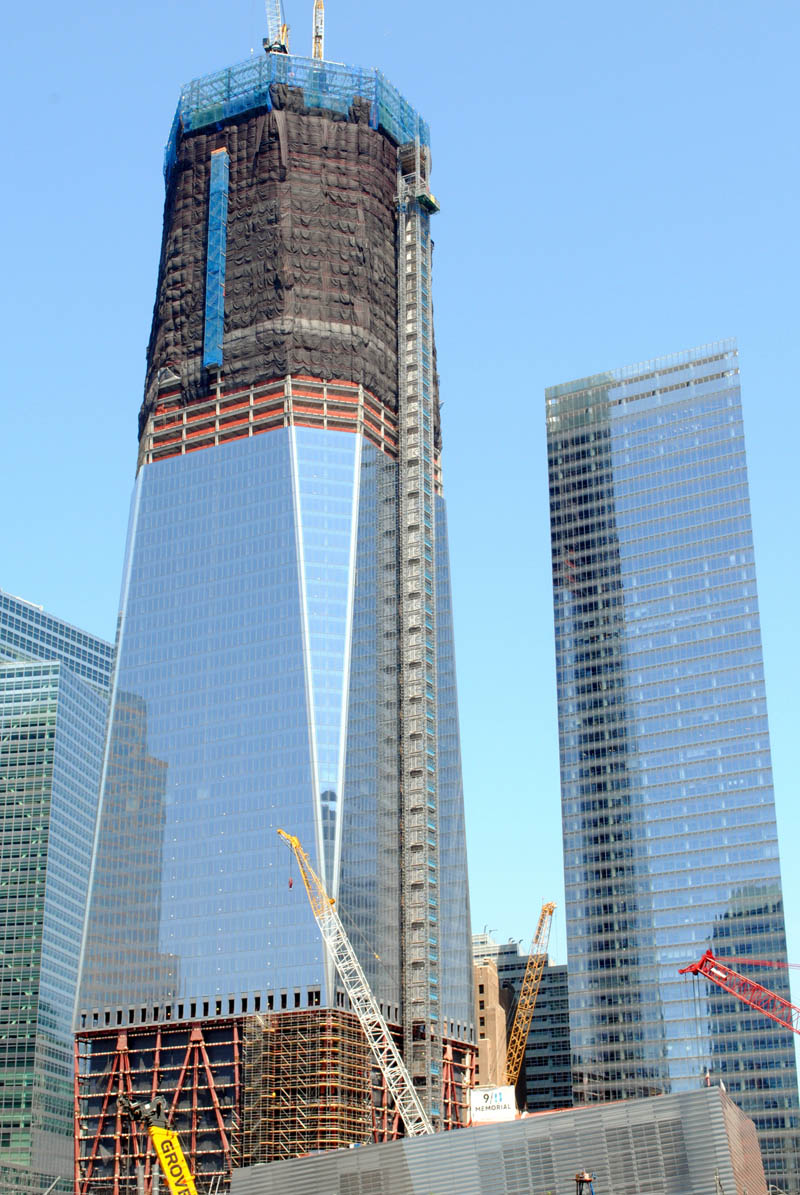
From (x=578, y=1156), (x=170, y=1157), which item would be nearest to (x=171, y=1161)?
(x=170, y=1157)

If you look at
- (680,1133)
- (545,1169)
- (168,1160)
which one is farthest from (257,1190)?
(168,1160)

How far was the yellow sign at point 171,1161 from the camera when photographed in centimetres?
11694

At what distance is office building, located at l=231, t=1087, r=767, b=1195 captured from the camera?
6388 inches

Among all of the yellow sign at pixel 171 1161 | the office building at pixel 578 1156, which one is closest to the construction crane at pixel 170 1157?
the yellow sign at pixel 171 1161

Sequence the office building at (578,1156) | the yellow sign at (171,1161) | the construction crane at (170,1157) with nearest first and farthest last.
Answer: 1. the construction crane at (170,1157)
2. the yellow sign at (171,1161)
3. the office building at (578,1156)

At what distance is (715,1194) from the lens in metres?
159

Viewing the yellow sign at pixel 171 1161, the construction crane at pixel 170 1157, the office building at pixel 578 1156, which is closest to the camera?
the construction crane at pixel 170 1157

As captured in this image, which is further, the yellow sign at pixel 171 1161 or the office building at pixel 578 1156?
the office building at pixel 578 1156

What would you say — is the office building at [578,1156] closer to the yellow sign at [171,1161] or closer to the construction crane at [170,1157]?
the construction crane at [170,1157]

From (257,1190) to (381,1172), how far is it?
17514 millimetres

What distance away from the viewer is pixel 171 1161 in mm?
118562

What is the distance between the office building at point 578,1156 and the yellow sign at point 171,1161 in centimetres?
5649

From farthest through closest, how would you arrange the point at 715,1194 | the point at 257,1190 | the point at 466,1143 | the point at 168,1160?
the point at 257,1190 → the point at 466,1143 → the point at 715,1194 → the point at 168,1160

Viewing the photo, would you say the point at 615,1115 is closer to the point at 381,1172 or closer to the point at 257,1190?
the point at 381,1172
